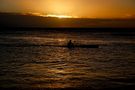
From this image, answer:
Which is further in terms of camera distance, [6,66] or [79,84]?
[6,66]

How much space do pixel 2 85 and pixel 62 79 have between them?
692 cm

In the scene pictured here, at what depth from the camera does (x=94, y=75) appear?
35.8 metres

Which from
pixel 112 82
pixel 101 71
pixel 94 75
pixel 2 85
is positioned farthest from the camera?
pixel 101 71

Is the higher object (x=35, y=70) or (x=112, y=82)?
(x=35, y=70)

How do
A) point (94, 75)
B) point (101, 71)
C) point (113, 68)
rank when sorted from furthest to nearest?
1. point (113, 68)
2. point (101, 71)
3. point (94, 75)

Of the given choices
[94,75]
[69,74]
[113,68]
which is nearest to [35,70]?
[69,74]

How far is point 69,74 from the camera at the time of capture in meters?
36.2

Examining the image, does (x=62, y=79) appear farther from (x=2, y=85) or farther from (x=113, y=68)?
(x=113, y=68)

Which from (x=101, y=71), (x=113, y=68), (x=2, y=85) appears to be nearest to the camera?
(x=2, y=85)

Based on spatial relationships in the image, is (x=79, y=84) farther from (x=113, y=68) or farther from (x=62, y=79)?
(x=113, y=68)

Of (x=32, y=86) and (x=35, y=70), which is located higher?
(x=35, y=70)

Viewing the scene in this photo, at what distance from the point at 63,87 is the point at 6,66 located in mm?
14630

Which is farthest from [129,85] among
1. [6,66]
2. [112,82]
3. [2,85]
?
[6,66]

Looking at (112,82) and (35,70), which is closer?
(112,82)
